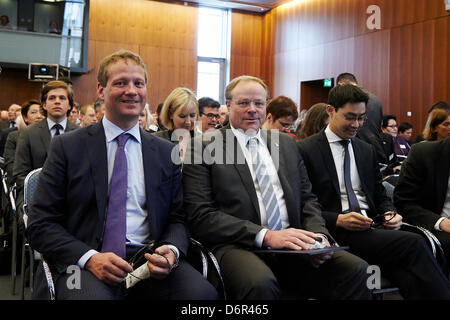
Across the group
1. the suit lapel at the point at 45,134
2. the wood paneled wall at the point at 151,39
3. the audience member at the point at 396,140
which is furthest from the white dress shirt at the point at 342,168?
the wood paneled wall at the point at 151,39

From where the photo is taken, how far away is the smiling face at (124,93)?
203 centimetres

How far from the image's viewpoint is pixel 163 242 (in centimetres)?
198

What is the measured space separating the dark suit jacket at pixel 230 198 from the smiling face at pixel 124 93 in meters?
0.42

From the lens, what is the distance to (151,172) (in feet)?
6.68

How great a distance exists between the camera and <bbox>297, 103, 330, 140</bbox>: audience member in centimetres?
345

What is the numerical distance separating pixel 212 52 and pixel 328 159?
40.8 ft

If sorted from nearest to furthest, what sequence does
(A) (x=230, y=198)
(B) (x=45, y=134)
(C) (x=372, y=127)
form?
(A) (x=230, y=198) → (B) (x=45, y=134) → (C) (x=372, y=127)

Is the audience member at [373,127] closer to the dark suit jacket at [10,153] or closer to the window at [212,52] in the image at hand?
the dark suit jacket at [10,153]

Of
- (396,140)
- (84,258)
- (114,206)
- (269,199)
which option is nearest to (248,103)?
(269,199)

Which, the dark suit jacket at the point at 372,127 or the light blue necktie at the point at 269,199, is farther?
the dark suit jacket at the point at 372,127

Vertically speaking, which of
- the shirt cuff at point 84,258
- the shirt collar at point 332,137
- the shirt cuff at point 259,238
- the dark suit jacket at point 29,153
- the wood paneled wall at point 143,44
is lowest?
the shirt cuff at point 84,258

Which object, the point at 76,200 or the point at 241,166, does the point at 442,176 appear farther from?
the point at 76,200

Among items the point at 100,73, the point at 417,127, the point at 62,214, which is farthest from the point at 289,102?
the point at 417,127

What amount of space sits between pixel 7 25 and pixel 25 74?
60.2 inches
